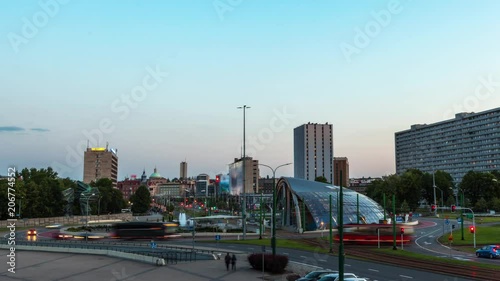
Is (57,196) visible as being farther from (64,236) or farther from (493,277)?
(493,277)

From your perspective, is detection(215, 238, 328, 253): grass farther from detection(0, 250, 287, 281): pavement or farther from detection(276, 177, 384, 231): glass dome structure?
detection(276, 177, 384, 231): glass dome structure

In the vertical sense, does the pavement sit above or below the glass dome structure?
below

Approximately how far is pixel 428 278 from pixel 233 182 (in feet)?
465

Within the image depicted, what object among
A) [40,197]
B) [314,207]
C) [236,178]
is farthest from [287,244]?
[236,178]

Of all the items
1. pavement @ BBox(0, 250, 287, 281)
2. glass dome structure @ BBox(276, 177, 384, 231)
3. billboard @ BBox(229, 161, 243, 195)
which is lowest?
pavement @ BBox(0, 250, 287, 281)

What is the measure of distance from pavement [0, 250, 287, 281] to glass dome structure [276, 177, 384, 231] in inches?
1841

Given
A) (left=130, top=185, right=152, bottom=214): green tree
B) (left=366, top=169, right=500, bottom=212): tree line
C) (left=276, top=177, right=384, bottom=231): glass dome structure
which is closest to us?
(left=276, top=177, right=384, bottom=231): glass dome structure

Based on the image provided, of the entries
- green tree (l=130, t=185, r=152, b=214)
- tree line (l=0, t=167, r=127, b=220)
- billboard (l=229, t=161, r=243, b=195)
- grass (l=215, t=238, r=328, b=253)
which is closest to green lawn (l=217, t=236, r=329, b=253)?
grass (l=215, t=238, r=328, b=253)

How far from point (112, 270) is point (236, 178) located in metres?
130

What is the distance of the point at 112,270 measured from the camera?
39469 mm

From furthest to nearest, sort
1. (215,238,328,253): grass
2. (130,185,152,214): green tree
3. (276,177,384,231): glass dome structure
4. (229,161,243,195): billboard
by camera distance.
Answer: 1. (130,185,152,214): green tree
2. (229,161,243,195): billboard
3. (276,177,384,231): glass dome structure
4. (215,238,328,253): grass

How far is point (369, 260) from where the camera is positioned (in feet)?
150

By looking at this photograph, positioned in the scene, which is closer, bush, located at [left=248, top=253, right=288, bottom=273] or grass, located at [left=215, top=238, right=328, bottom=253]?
bush, located at [left=248, top=253, right=288, bottom=273]

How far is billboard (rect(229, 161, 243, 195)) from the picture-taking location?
163250mm
